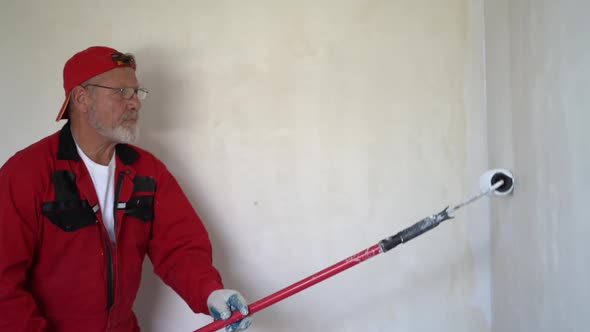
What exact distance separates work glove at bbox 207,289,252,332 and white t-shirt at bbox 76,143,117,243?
0.39 meters

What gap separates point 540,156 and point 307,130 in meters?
0.86

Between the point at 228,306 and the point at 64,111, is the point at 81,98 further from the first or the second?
the point at 228,306

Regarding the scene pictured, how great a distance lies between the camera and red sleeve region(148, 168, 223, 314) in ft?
5.01

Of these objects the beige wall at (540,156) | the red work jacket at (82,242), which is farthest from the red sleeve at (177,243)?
the beige wall at (540,156)

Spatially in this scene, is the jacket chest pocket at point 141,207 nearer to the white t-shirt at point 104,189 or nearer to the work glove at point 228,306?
the white t-shirt at point 104,189

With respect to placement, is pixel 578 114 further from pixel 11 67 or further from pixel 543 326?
pixel 11 67

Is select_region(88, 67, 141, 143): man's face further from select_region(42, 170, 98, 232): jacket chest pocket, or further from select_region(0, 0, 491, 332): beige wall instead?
select_region(0, 0, 491, 332): beige wall

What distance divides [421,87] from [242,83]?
2.29 feet

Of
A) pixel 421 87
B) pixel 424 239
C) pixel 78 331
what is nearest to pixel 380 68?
pixel 421 87

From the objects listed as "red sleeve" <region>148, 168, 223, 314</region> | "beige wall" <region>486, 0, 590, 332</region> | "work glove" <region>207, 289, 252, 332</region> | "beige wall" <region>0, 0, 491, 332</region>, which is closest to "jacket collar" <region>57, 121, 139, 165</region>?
"red sleeve" <region>148, 168, 223, 314</region>

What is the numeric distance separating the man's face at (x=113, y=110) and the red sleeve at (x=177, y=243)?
21 centimetres

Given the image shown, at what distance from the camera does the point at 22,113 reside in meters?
1.93

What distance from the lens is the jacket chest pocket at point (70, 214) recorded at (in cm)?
137

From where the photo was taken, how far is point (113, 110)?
1.53 m
